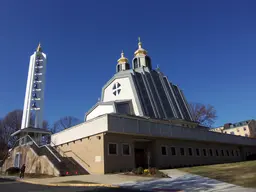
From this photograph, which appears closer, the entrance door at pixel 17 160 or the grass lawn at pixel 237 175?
the grass lawn at pixel 237 175

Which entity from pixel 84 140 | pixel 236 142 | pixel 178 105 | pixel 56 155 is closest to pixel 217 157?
pixel 236 142

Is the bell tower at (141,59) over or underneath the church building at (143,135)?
over

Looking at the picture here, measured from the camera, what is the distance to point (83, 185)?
41.9 ft

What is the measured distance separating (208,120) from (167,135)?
103ft

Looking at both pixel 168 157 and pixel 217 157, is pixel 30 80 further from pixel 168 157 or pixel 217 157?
pixel 217 157

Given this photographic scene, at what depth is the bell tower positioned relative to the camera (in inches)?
1746

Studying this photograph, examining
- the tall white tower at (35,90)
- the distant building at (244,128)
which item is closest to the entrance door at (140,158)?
the tall white tower at (35,90)

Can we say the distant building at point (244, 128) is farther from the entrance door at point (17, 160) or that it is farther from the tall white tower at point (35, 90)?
the entrance door at point (17, 160)

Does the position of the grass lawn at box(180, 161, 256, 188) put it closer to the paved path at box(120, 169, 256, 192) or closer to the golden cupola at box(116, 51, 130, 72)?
the paved path at box(120, 169, 256, 192)

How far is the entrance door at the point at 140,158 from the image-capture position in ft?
76.6

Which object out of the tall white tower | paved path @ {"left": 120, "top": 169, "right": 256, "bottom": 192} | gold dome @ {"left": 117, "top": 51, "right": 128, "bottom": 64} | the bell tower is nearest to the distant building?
the bell tower

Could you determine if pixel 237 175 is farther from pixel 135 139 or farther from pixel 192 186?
pixel 135 139

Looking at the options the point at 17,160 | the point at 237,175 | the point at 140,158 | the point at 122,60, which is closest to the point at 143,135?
the point at 140,158

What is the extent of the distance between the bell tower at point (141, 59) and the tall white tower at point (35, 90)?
718 inches
